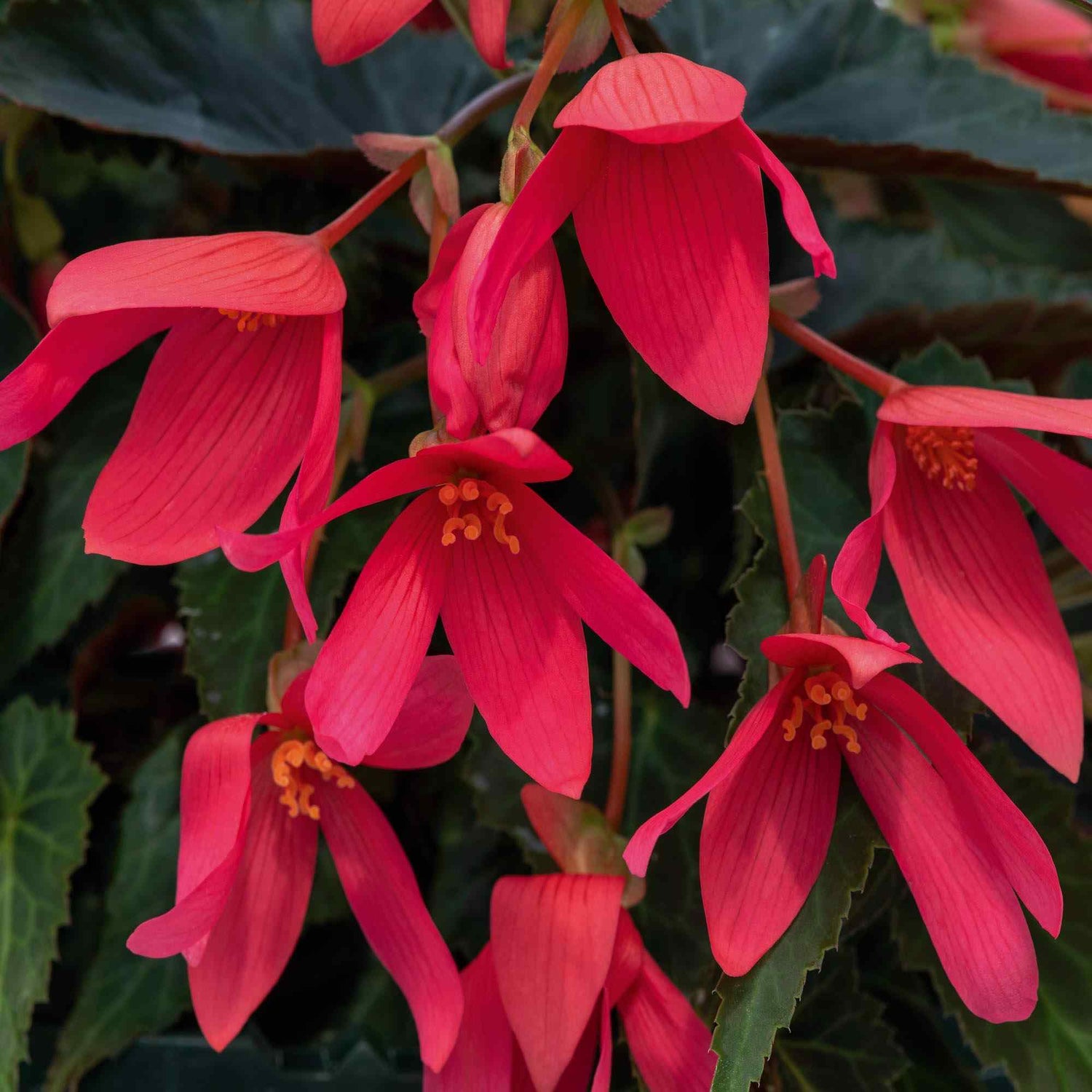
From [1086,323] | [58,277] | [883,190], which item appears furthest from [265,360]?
[883,190]

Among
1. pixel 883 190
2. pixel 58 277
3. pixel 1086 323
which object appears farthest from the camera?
pixel 883 190

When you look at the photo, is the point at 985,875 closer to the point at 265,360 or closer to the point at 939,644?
the point at 939,644

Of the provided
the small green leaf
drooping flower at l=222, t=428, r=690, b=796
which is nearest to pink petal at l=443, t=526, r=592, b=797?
drooping flower at l=222, t=428, r=690, b=796

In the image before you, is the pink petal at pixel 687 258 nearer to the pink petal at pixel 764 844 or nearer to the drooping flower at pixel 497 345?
the drooping flower at pixel 497 345

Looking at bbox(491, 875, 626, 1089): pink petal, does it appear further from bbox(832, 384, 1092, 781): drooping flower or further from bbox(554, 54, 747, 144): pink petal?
bbox(554, 54, 747, 144): pink petal

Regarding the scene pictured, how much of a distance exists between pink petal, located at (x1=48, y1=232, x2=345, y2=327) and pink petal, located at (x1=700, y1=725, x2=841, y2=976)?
0.21 m

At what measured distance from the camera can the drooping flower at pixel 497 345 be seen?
0.31m

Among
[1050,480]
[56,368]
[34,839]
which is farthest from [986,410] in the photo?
[34,839]

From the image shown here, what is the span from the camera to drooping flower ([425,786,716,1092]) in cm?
35

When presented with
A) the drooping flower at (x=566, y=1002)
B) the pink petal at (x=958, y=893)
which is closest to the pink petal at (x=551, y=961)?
the drooping flower at (x=566, y=1002)

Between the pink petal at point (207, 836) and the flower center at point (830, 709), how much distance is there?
0.62ft

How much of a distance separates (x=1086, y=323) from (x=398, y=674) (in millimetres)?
428

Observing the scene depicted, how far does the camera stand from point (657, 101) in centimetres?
29

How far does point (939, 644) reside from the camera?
380 millimetres
